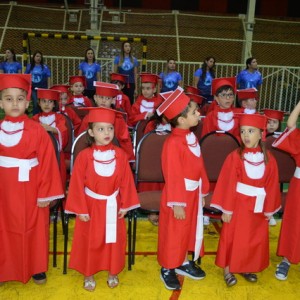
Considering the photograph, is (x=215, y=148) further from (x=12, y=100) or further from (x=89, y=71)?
(x=89, y=71)

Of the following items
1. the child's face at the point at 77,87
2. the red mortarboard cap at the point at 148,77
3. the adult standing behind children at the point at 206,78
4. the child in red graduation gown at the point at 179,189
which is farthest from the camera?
Result: the adult standing behind children at the point at 206,78

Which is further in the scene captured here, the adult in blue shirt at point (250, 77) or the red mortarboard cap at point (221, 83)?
the adult in blue shirt at point (250, 77)

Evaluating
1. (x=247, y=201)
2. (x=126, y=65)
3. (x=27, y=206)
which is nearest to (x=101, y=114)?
(x=27, y=206)

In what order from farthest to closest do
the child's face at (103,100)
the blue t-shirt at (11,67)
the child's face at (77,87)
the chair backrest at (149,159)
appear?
the blue t-shirt at (11,67) < the child's face at (77,87) < the child's face at (103,100) < the chair backrest at (149,159)

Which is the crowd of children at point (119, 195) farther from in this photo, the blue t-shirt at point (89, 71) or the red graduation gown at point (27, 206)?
the blue t-shirt at point (89, 71)

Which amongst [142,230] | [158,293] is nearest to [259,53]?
[142,230]

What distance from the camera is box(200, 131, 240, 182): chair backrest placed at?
4141 millimetres

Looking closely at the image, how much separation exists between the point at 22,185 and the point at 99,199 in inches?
22.9

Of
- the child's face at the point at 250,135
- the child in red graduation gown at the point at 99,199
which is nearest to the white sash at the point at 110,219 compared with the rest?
the child in red graduation gown at the point at 99,199

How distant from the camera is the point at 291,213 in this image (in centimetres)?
348

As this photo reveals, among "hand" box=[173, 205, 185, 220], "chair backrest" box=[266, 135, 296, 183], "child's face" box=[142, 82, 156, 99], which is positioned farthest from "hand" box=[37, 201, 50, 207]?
"child's face" box=[142, 82, 156, 99]

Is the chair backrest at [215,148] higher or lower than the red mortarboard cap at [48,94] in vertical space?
lower

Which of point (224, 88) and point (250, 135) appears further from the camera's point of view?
point (224, 88)

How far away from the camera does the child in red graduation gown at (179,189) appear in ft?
10.5
